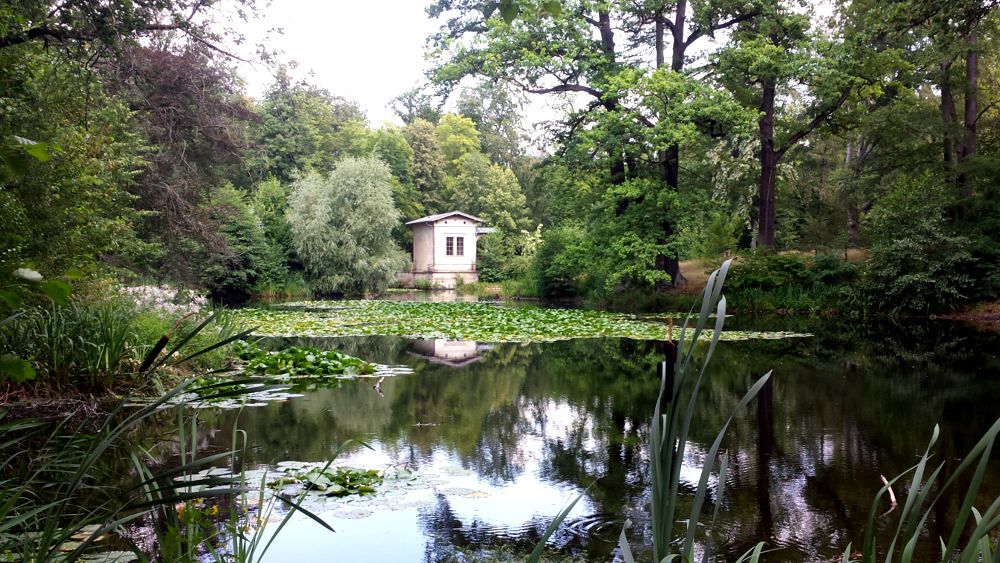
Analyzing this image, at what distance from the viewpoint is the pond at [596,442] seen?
144 inches

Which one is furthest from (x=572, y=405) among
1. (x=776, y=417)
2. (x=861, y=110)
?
(x=861, y=110)

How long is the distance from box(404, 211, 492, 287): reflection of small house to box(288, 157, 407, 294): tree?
23.7 feet

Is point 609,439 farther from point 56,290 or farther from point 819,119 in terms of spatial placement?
point 819,119

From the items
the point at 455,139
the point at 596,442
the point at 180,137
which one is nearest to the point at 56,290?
the point at 596,442

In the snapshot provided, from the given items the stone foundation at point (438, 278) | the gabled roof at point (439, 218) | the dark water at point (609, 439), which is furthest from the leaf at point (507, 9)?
the gabled roof at point (439, 218)

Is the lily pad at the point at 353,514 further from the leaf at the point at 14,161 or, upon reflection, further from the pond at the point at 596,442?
the leaf at the point at 14,161

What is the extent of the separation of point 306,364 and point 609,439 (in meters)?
4.82

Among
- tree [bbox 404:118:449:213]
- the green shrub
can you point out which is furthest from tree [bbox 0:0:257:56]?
Answer: tree [bbox 404:118:449:213]

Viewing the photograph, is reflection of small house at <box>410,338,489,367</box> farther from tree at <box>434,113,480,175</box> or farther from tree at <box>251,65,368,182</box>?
tree at <box>434,113,480,175</box>

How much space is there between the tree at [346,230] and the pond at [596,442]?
18656 mm

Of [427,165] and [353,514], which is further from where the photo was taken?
[427,165]

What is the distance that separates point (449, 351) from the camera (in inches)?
462

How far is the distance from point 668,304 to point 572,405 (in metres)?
13.4

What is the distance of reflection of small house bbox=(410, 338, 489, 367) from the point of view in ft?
34.5
